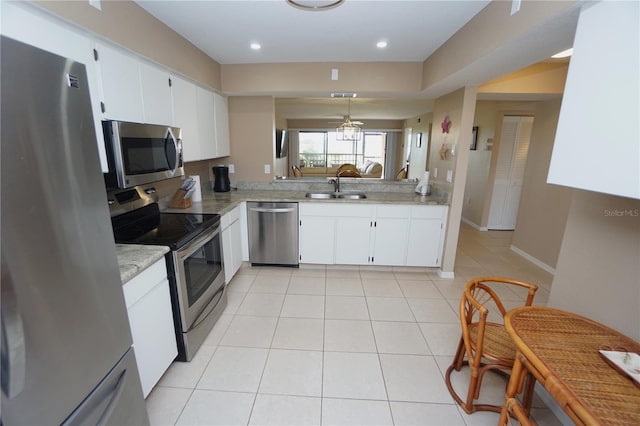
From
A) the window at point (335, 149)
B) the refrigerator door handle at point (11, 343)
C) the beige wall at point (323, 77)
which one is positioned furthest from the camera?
the window at point (335, 149)

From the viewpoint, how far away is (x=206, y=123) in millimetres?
3059

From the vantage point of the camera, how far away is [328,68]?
3.21 m

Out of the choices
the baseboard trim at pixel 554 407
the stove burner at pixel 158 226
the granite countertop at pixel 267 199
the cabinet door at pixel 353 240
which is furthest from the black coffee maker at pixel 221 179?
the baseboard trim at pixel 554 407

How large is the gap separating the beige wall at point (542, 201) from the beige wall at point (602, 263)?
7.40ft

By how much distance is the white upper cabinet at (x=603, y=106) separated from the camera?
3.38 feet

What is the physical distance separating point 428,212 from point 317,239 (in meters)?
1.33

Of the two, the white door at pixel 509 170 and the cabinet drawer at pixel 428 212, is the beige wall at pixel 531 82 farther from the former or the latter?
the white door at pixel 509 170

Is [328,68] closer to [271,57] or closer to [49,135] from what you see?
[271,57]

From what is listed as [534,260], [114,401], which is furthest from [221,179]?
[534,260]

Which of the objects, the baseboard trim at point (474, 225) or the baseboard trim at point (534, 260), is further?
the baseboard trim at point (474, 225)

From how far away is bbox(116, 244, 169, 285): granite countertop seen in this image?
54.1 inches

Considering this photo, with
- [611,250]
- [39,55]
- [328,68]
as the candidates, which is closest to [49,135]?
[39,55]

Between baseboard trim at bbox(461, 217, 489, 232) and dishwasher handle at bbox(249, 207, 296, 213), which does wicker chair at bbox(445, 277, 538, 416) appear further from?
baseboard trim at bbox(461, 217, 489, 232)

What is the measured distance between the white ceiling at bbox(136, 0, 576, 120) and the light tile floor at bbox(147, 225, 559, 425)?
2.13 meters
